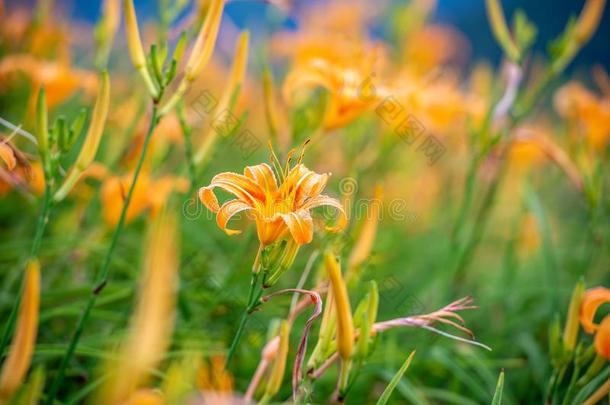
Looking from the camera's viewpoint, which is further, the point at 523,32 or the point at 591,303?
the point at 523,32

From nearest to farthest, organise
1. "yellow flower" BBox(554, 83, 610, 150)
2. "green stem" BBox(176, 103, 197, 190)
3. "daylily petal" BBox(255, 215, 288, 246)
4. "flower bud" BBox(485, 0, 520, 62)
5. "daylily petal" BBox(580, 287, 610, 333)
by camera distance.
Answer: "daylily petal" BBox(255, 215, 288, 246) < "daylily petal" BBox(580, 287, 610, 333) < "green stem" BBox(176, 103, 197, 190) < "flower bud" BBox(485, 0, 520, 62) < "yellow flower" BBox(554, 83, 610, 150)

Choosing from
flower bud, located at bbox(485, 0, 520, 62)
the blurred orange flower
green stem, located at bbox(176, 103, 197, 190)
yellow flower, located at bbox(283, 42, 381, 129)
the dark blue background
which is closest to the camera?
green stem, located at bbox(176, 103, 197, 190)

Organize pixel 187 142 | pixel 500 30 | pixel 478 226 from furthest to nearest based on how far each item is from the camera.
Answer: pixel 478 226 → pixel 500 30 → pixel 187 142

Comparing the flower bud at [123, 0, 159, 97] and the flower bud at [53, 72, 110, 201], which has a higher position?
the flower bud at [123, 0, 159, 97]

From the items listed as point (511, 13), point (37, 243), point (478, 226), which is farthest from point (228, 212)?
point (511, 13)

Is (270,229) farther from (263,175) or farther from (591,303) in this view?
(591,303)

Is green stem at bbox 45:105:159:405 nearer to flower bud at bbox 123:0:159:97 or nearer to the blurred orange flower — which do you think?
flower bud at bbox 123:0:159:97

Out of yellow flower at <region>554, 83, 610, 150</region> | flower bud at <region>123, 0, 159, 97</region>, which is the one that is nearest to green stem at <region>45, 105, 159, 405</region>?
flower bud at <region>123, 0, 159, 97</region>
